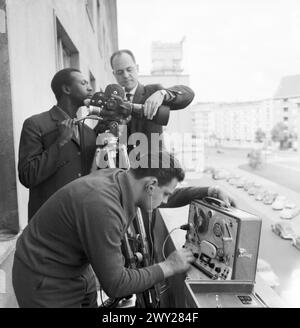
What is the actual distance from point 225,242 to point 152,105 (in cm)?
48

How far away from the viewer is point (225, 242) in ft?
2.86

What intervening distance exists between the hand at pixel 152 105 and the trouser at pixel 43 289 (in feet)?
1.80

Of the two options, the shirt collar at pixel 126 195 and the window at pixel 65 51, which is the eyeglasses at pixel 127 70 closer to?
the shirt collar at pixel 126 195

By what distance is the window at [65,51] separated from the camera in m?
2.25

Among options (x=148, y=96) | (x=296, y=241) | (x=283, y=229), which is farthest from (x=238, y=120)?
(x=148, y=96)

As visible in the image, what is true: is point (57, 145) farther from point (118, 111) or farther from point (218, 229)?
point (218, 229)

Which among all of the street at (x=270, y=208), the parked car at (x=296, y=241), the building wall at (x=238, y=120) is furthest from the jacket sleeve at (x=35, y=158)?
the parked car at (x=296, y=241)

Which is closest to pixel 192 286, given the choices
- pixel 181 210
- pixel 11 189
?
pixel 181 210

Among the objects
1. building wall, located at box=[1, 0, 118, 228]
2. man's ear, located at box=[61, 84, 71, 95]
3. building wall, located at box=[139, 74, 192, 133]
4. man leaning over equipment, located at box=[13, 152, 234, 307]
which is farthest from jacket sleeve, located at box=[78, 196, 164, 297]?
building wall, located at box=[139, 74, 192, 133]

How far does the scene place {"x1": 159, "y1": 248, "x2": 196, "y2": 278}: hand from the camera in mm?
876

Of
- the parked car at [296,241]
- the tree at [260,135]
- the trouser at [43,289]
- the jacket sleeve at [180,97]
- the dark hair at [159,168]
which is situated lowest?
the parked car at [296,241]

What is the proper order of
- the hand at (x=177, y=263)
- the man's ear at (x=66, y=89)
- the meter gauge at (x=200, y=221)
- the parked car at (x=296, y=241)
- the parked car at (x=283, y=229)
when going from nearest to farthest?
1. the hand at (x=177, y=263)
2. the meter gauge at (x=200, y=221)
3. the man's ear at (x=66, y=89)
4. the parked car at (x=283, y=229)
5. the parked car at (x=296, y=241)

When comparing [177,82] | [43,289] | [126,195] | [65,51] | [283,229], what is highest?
[65,51]
